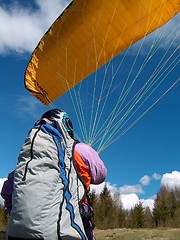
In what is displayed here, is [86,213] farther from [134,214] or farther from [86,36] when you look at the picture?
[134,214]

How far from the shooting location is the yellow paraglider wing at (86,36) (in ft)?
24.1

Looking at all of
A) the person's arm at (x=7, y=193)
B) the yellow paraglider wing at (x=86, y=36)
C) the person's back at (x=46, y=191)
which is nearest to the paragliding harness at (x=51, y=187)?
the person's back at (x=46, y=191)

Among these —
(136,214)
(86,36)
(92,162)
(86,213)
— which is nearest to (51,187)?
(86,213)

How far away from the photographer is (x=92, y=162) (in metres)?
2.62

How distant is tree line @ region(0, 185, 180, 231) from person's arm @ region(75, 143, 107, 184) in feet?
170

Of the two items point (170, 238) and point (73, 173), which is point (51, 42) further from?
point (170, 238)

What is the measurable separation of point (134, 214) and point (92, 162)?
57.0 metres

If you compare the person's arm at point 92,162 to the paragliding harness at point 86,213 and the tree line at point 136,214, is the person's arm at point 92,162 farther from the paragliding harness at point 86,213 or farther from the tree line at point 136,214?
the tree line at point 136,214

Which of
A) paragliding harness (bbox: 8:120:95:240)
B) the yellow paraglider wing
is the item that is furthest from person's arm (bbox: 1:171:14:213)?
the yellow paraglider wing

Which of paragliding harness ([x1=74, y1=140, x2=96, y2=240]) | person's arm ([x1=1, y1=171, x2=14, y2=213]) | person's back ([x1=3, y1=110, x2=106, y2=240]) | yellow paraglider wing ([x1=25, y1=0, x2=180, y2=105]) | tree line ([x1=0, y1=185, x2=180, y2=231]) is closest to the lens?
person's back ([x1=3, y1=110, x2=106, y2=240])

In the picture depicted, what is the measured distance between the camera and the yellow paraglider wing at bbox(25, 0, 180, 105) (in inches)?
289

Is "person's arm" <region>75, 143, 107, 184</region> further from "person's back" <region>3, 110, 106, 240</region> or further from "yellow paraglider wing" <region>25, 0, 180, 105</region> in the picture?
"yellow paraglider wing" <region>25, 0, 180, 105</region>

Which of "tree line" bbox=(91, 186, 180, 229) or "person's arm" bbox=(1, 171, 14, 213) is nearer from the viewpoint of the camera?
"person's arm" bbox=(1, 171, 14, 213)

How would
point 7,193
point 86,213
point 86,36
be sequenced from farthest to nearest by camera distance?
point 86,36 → point 7,193 → point 86,213
